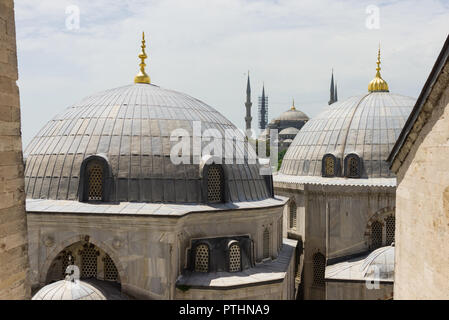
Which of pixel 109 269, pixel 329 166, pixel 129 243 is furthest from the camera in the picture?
pixel 329 166

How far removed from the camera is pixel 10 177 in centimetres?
577

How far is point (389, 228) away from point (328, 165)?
416 centimetres

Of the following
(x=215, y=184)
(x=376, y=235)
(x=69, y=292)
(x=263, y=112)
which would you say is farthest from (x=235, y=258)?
(x=263, y=112)

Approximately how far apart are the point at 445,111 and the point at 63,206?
441 inches

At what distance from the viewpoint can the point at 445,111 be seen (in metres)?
6.23

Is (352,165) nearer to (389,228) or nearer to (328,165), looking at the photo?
(328,165)

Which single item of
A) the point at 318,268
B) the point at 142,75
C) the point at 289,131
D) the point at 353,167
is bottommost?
the point at 318,268

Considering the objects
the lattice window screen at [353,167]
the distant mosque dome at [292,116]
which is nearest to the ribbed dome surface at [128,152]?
the lattice window screen at [353,167]

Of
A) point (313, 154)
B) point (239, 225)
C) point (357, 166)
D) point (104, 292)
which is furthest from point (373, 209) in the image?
point (104, 292)

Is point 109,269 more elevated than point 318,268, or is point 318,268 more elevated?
point 109,269

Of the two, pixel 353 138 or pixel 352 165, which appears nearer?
pixel 352 165

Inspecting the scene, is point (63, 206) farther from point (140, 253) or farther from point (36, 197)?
point (140, 253)

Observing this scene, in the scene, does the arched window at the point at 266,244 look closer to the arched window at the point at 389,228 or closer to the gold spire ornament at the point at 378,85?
the arched window at the point at 389,228

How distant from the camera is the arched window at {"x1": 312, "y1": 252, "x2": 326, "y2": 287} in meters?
A: 20.1
